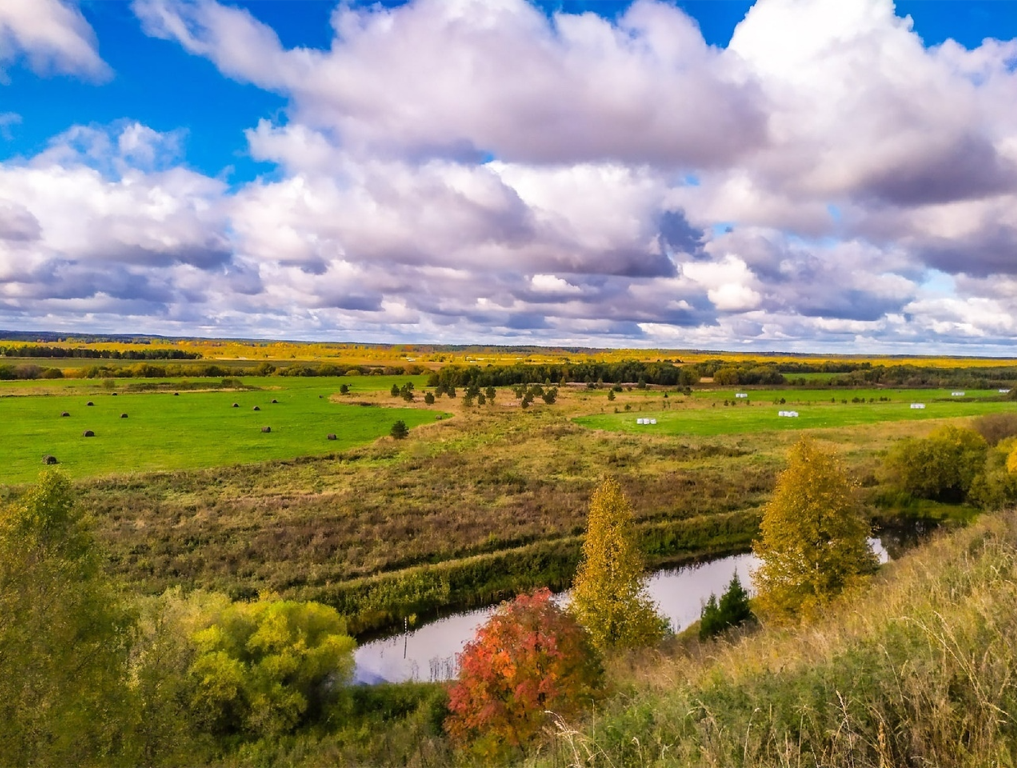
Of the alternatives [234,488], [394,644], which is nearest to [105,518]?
[234,488]

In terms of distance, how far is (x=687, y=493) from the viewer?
4838 centimetres

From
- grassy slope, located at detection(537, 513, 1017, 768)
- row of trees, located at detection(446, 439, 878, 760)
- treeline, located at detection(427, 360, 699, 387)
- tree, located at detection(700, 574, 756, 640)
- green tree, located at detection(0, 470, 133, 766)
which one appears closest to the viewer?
grassy slope, located at detection(537, 513, 1017, 768)

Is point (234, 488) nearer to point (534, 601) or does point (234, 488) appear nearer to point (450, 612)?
point (450, 612)

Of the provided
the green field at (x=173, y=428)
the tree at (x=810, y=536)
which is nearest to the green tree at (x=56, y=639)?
the tree at (x=810, y=536)

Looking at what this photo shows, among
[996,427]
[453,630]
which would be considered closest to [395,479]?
[453,630]

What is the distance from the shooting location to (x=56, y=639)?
939 centimetres

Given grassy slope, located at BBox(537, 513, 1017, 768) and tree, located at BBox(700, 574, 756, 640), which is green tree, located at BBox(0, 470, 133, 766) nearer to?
grassy slope, located at BBox(537, 513, 1017, 768)

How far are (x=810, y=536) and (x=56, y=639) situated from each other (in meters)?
25.8

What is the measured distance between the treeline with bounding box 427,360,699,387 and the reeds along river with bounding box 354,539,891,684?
9527 centimetres

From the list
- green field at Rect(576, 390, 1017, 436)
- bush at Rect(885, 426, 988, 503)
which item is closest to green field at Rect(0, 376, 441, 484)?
green field at Rect(576, 390, 1017, 436)

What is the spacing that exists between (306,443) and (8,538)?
5951 centimetres

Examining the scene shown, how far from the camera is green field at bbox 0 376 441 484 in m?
54.8

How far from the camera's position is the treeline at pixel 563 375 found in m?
135

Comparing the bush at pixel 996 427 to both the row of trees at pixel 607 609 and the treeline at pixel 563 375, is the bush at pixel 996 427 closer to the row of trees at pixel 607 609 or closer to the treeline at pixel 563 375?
the row of trees at pixel 607 609
